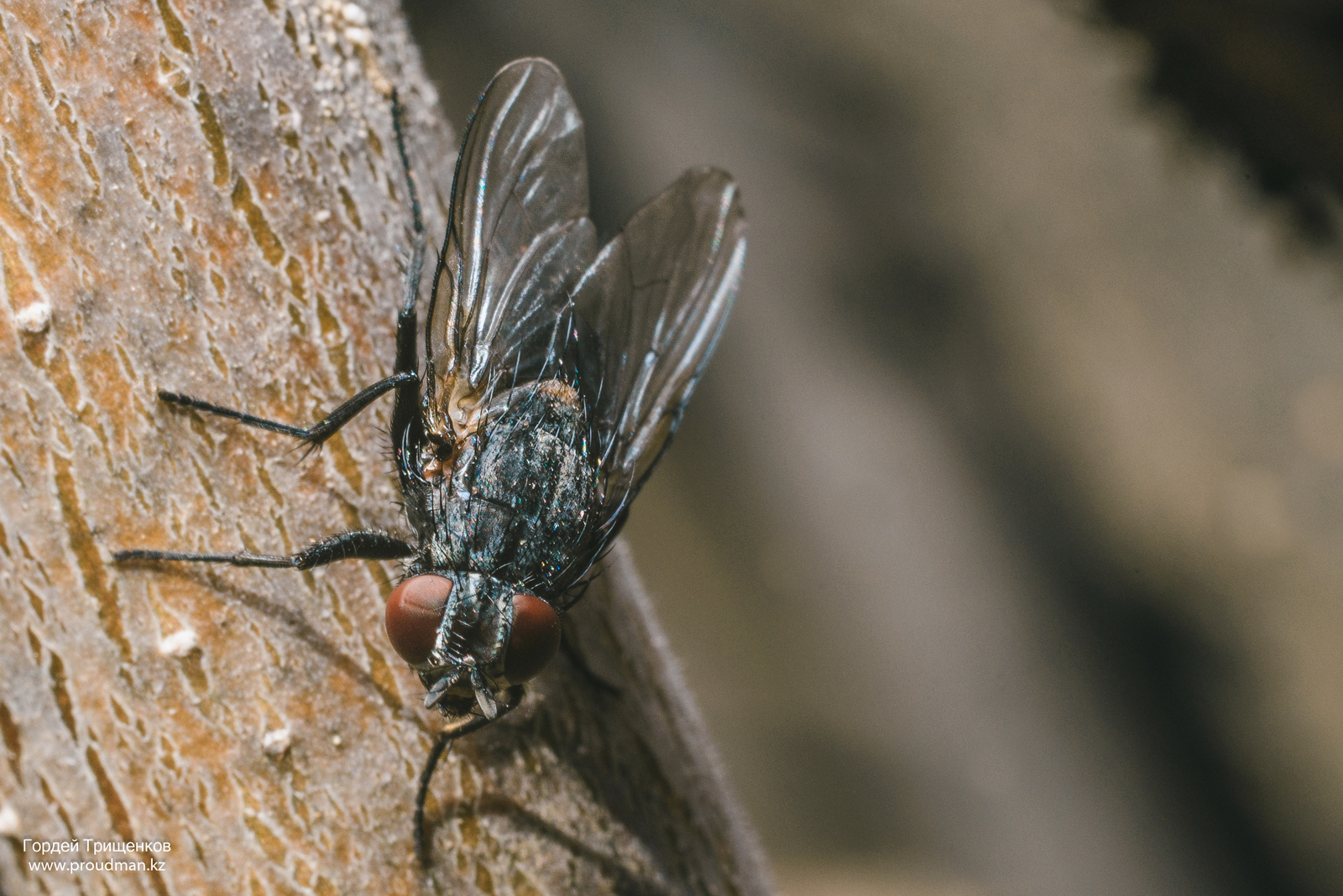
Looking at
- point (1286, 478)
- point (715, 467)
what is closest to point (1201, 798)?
point (1286, 478)

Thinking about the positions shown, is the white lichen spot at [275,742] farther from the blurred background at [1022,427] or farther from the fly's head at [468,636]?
the blurred background at [1022,427]

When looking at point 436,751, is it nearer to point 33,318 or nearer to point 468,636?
point 468,636

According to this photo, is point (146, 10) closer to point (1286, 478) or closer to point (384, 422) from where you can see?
→ point (384, 422)

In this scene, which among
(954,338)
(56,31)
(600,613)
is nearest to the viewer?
(56,31)

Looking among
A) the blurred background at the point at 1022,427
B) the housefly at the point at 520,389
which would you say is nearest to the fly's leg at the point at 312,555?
the housefly at the point at 520,389

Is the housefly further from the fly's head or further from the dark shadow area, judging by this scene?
the dark shadow area

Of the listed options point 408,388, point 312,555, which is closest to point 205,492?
point 312,555
